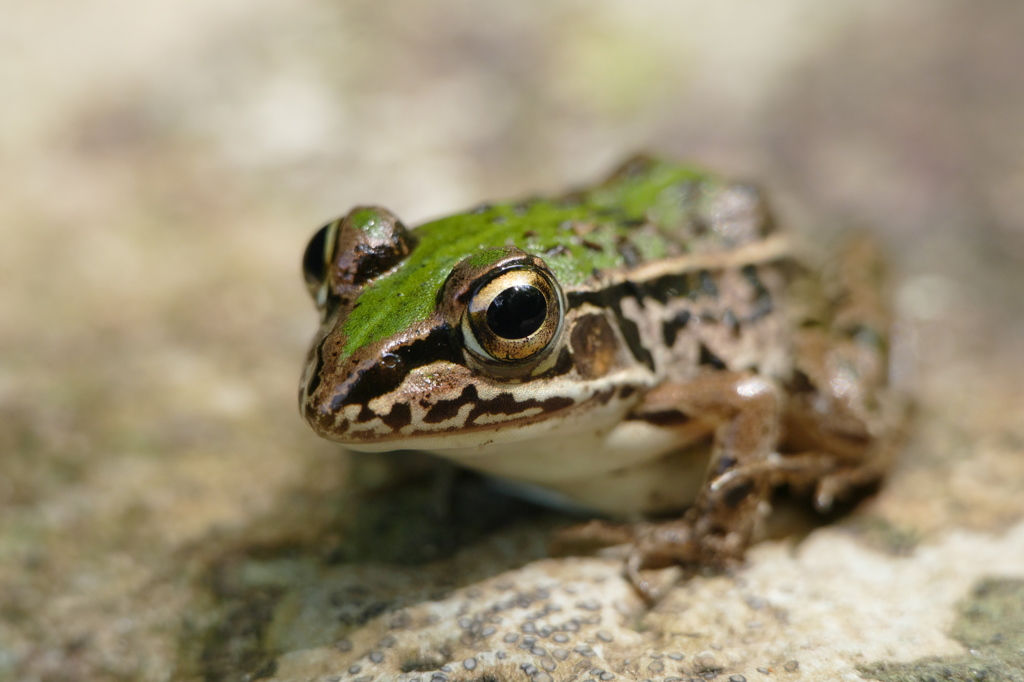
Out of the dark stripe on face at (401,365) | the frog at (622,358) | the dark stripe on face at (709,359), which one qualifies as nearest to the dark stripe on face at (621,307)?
the frog at (622,358)

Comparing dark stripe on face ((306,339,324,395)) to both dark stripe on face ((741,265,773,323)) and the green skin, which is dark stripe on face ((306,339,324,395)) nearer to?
the green skin

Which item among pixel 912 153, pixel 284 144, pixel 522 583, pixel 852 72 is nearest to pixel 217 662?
pixel 522 583

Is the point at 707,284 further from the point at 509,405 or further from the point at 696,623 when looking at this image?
the point at 696,623

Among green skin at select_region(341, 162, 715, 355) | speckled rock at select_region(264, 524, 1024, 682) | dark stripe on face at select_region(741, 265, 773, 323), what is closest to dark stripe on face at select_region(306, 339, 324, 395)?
green skin at select_region(341, 162, 715, 355)

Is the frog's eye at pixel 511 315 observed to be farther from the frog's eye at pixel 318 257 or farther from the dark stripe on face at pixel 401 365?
the frog's eye at pixel 318 257

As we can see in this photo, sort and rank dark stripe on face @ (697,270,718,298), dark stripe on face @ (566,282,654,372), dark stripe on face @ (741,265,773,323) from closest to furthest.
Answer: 1. dark stripe on face @ (566,282,654,372)
2. dark stripe on face @ (697,270,718,298)
3. dark stripe on face @ (741,265,773,323)


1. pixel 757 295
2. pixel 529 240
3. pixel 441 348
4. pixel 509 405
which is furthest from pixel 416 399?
pixel 757 295
